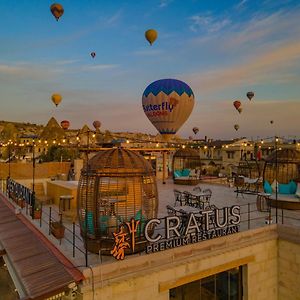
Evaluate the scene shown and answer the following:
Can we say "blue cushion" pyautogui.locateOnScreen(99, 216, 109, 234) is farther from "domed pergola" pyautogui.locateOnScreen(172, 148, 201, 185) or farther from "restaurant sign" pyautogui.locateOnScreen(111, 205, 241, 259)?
"domed pergola" pyautogui.locateOnScreen(172, 148, 201, 185)

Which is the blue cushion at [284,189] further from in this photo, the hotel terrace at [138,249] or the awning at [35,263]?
the awning at [35,263]

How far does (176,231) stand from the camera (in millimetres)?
9773

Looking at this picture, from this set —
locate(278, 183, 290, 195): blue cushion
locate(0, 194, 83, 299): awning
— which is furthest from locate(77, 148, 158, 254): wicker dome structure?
locate(278, 183, 290, 195): blue cushion

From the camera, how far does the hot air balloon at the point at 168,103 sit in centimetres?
3105

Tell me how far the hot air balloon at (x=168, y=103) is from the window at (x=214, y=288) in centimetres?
2170

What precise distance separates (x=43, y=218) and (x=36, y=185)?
1067 centimetres

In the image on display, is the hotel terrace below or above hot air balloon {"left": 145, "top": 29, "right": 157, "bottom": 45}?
below

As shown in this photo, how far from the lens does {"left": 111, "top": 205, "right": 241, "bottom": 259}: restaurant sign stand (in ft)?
29.7

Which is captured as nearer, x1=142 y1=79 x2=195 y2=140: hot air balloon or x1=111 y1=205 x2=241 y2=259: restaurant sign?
x1=111 y1=205 x2=241 y2=259: restaurant sign

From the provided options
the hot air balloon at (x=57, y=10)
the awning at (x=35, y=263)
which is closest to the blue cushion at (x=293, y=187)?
the awning at (x=35, y=263)

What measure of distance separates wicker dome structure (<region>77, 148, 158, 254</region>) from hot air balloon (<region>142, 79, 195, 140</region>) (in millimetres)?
21909

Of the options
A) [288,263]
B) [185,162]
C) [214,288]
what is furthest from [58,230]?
[185,162]

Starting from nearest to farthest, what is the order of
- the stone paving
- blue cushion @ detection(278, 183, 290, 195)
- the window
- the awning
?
the awning, the stone paving, the window, blue cushion @ detection(278, 183, 290, 195)

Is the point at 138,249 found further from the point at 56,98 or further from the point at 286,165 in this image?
the point at 56,98
